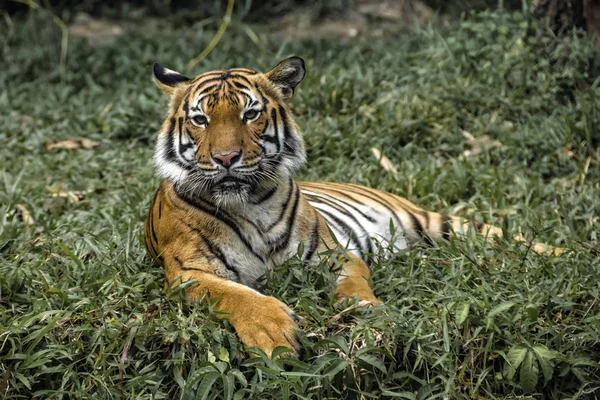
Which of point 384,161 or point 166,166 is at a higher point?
point 166,166

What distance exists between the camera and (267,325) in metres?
3.48

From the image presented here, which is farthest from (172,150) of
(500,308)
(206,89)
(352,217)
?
(500,308)

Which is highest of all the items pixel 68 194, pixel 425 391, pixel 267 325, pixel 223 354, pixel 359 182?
pixel 267 325

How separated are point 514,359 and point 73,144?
155 inches

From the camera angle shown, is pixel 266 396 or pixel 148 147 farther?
pixel 148 147

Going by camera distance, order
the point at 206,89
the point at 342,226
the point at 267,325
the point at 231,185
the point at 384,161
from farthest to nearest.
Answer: the point at 384,161
the point at 342,226
the point at 206,89
the point at 231,185
the point at 267,325

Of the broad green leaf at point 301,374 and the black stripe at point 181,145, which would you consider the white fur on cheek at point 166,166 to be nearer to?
the black stripe at point 181,145

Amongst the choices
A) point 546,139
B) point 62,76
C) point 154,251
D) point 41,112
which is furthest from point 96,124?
point 546,139

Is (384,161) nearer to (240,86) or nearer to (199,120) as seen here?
(240,86)

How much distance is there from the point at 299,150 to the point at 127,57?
14.4ft

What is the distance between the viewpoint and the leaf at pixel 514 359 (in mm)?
3572

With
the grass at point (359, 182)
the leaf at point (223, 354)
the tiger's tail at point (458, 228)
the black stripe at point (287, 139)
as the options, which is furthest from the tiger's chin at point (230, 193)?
the tiger's tail at point (458, 228)

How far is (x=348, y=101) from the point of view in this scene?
658cm

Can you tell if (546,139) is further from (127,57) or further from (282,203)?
(127,57)
